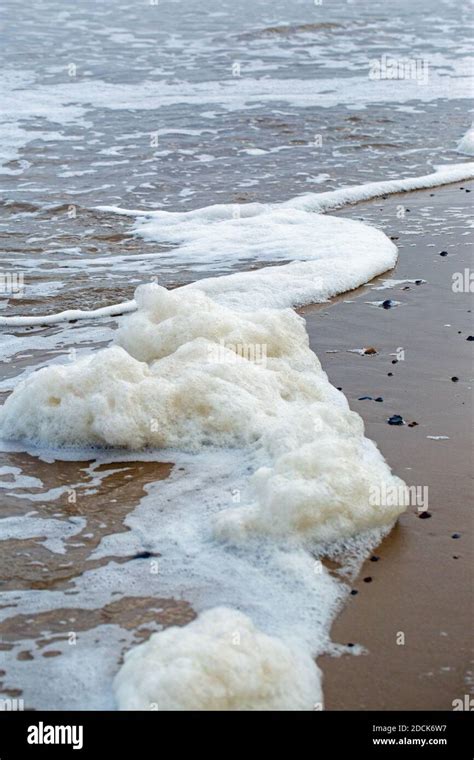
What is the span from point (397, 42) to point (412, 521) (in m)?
20.0

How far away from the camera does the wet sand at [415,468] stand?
11.0 ft

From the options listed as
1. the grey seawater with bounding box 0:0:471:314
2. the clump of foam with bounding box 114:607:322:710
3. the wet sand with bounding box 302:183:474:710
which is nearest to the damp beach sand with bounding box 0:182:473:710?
the wet sand with bounding box 302:183:474:710

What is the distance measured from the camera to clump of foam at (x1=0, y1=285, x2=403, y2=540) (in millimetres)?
4219

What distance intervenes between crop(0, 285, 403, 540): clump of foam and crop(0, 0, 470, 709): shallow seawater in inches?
5.4

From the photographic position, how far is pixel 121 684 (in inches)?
128

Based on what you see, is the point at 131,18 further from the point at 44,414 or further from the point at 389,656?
the point at 389,656

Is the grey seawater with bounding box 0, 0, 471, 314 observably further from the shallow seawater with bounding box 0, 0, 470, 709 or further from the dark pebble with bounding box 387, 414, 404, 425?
the dark pebble with bounding box 387, 414, 404, 425

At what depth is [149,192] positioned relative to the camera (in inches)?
425

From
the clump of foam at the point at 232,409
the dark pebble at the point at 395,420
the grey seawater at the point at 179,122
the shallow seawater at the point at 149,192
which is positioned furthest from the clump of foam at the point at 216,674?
the grey seawater at the point at 179,122

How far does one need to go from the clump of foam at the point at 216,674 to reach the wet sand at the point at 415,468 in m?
0.13

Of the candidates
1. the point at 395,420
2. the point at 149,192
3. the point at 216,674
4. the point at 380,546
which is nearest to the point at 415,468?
the point at 395,420

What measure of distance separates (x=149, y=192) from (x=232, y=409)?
6151 mm
